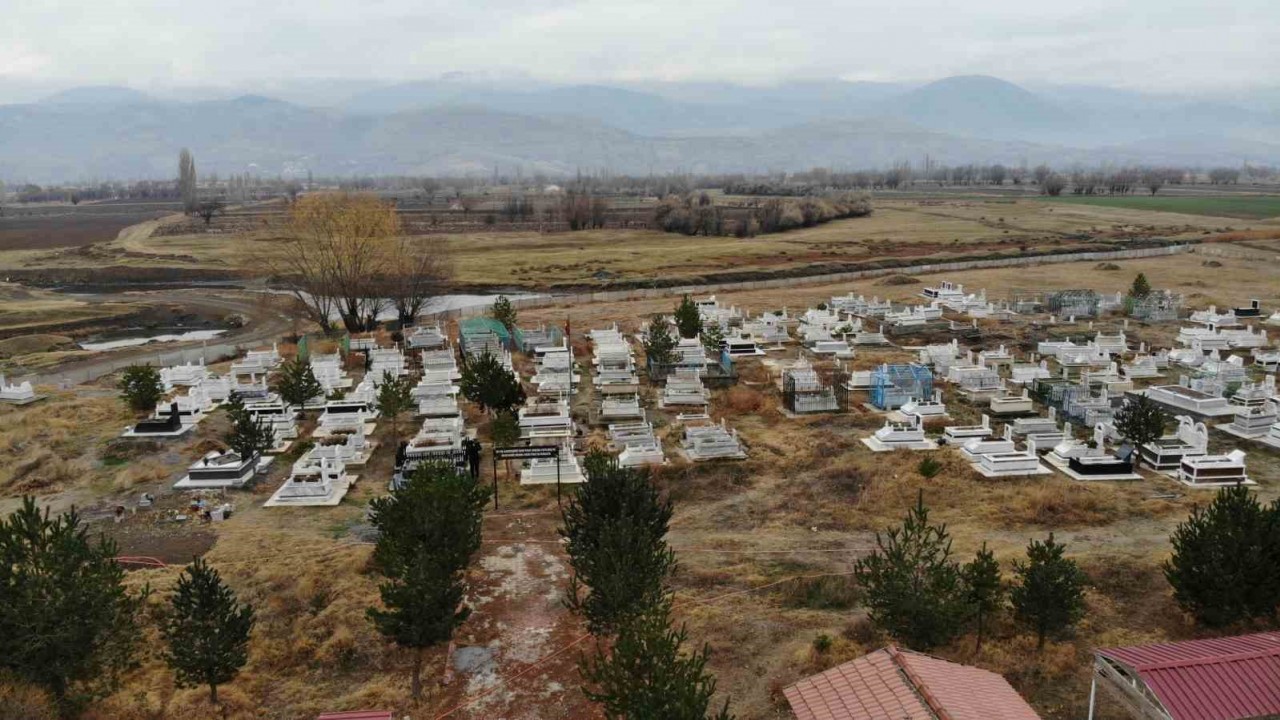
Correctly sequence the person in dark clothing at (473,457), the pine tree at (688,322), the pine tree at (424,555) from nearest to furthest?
the pine tree at (424,555) < the person in dark clothing at (473,457) < the pine tree at (688,322)

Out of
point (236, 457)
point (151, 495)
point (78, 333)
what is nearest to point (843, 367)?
point (236, 457)

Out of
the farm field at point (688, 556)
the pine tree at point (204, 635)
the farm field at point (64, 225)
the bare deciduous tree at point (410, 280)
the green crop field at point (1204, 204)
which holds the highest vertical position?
the green crop field at point (1204, 204)

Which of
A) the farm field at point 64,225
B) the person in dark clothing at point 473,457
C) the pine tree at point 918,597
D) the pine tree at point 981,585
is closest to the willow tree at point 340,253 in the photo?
the person in dark clothing at point 473,457

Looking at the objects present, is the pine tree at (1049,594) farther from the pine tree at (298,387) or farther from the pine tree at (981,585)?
the pine tree at (298,387)

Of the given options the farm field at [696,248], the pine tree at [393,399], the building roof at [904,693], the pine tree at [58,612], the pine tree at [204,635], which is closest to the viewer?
the building roof at [904,693]

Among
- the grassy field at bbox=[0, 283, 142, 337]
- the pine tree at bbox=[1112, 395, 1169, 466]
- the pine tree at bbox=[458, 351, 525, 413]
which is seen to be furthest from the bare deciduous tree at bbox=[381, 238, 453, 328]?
the pine tree at bbox=[1112, 395, 1169, 466]

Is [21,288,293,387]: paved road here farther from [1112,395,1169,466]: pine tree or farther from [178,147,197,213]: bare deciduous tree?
[178,147,197,213]: bare deciduous tree
